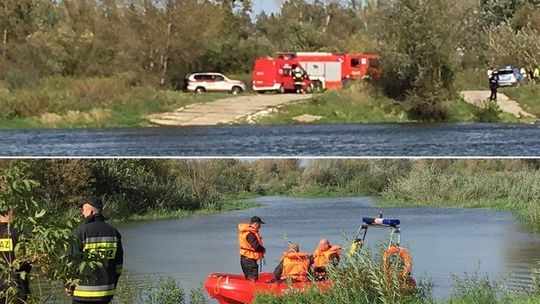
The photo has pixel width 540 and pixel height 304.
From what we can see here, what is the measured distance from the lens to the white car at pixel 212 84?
24297 mm

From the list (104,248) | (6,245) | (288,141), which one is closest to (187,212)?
(288,141)

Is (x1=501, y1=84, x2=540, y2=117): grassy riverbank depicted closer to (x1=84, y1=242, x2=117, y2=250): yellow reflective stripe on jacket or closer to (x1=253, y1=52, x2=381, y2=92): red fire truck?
(x1=253, y1=52, x2=381, y2=92): red fire truck

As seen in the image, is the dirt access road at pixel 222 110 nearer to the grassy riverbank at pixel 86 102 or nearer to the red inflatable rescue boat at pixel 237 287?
the grassy riverbank at pixel 86 102

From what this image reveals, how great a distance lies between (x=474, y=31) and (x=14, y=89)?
1064cm

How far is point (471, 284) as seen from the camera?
9.16 metres

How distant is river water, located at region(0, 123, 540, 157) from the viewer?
18422 mm

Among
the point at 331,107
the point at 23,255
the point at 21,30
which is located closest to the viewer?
the point at 23,255

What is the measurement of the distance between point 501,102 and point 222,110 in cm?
584

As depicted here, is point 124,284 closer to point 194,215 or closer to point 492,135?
point 194,215

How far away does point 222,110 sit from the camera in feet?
77.5

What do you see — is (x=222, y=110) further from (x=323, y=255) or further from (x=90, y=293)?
(x=90, y=293)

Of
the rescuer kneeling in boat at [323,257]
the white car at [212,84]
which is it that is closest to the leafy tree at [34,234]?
the rescuer kneeling in boat at [323,257]

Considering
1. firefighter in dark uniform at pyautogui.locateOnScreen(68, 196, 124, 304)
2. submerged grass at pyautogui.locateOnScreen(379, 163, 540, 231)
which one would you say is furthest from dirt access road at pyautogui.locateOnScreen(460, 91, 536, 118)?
firefighter in dark uniform at pyautogui.locateOnScreen(68, 196, 124, 304)

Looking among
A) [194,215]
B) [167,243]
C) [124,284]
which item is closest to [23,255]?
[124,284]
